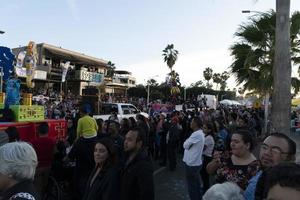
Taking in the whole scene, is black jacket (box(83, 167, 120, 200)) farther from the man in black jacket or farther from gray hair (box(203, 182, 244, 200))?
gray hair (box(203, 182, 244, 200))

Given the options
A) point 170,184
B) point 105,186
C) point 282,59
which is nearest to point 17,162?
point 105,186

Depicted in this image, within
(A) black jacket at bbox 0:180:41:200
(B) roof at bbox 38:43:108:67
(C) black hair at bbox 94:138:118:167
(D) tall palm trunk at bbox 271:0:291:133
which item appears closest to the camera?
(A) black jacket at bbox 0:180:41:200

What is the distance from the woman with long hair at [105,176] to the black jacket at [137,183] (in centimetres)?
9

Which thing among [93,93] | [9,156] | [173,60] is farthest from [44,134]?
[173,60]

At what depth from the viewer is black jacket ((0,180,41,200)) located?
2613mm

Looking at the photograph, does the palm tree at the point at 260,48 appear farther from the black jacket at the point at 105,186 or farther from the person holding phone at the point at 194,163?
the black jacket at the point at 105,186

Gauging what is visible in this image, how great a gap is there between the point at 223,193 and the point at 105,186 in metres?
2.08

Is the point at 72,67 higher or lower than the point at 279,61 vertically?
higher

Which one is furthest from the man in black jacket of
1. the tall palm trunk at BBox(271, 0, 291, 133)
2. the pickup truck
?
the pickup truck

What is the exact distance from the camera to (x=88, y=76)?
52.3 meters

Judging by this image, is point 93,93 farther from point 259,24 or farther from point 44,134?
point 44,134

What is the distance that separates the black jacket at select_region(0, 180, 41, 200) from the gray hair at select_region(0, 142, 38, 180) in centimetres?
7

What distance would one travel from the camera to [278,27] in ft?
20.6

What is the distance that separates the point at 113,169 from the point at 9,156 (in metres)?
1.65
